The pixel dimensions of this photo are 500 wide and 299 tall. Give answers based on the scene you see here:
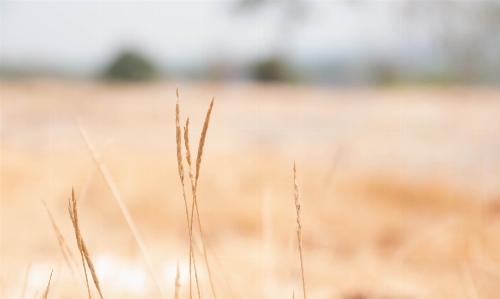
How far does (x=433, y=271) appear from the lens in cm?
147

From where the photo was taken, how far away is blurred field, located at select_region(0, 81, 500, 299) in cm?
102

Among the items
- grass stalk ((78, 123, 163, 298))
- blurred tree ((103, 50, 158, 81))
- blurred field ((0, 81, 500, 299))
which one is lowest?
blurred field ((0, 81, 500, 299))

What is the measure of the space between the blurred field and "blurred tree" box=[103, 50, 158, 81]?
763 centimetres

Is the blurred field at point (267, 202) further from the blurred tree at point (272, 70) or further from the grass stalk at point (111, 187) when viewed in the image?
the blurred tree at point (272, 70)

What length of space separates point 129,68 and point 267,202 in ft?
45.2

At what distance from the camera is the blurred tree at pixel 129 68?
14016 millimetres

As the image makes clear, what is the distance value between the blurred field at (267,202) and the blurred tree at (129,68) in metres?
7.63

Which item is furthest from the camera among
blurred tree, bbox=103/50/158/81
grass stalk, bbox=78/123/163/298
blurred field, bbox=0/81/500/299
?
blurred tree, bbox=103/50/158/81

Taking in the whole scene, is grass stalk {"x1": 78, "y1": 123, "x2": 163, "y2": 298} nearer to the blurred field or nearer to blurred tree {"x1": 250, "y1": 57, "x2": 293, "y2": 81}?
the blurred field

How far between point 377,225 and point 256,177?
0.85 meters

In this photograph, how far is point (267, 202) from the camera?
3.08 feet

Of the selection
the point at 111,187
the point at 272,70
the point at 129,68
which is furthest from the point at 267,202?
the point at 129,68

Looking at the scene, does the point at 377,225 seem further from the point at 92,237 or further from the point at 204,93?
the point at 204,93

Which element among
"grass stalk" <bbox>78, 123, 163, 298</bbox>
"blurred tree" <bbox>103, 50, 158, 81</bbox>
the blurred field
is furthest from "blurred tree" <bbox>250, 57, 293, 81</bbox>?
"grass stalk" <bbox>78, 123, 163, 298</bbox>
